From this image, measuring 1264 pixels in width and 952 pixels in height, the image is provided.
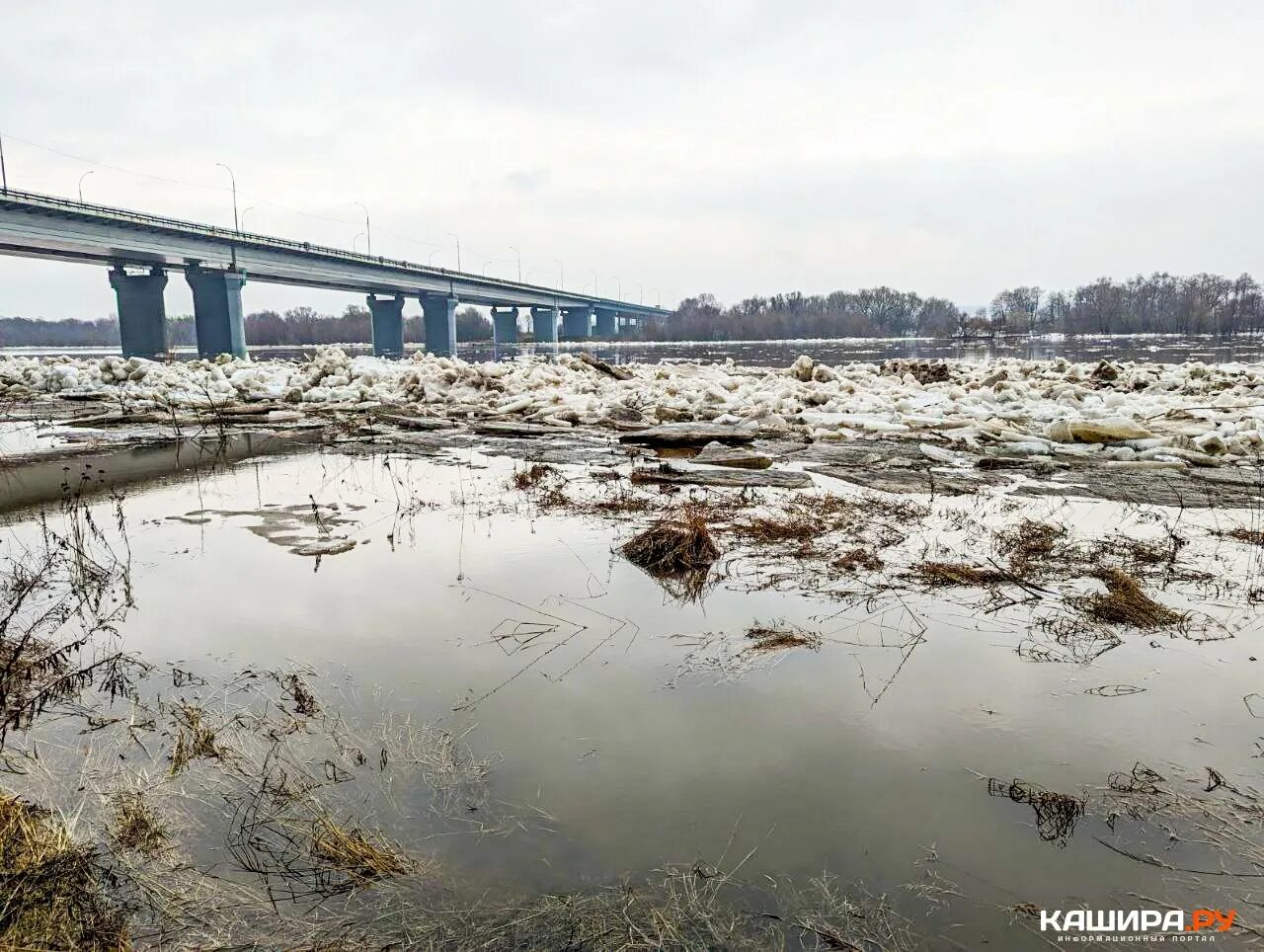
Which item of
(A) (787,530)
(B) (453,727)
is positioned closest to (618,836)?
(B) (453,727)

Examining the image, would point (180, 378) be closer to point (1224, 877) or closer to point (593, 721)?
point (593, 721)

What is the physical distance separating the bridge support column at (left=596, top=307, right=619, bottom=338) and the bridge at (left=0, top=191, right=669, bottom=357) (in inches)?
2041

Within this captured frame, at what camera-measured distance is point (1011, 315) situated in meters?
116

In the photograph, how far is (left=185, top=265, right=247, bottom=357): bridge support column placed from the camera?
41.3 m

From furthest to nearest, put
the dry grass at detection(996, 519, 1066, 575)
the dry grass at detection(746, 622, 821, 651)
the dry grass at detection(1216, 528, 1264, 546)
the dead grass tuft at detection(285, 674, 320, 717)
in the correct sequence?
1. the dry grass at detection(1216, 528, 1264, 546)
2. the dry grass at detection(996, 519, 1066, 575)
3. the dry grass at detection(746, 622, 821, 651)
4. the dead grass tuft at detection(285, 674, 320, 717)

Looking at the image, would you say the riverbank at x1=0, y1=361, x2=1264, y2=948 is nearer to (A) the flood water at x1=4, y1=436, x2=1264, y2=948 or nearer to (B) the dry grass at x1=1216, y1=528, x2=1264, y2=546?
(A) the flood water at x1=4, y1=436, x2=1264, y2=948

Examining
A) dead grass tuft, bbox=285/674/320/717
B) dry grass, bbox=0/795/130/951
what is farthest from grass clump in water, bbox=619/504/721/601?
dry grass, bbox=0/795/130/951

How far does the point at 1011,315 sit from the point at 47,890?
131794 mm

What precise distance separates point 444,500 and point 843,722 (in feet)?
15.5

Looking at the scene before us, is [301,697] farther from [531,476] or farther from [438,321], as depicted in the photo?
[438,321]

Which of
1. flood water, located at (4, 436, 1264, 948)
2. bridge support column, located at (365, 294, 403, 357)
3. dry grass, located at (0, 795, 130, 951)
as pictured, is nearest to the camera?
dry grass, located at (0, 795, 130, 951)

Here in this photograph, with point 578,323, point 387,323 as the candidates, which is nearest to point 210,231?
point 387,323

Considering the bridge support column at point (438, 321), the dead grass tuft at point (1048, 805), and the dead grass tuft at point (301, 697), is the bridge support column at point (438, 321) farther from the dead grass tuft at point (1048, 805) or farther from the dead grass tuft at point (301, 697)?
the dead grass tuft at point (1048, 805)

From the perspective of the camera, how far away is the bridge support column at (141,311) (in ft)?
134
